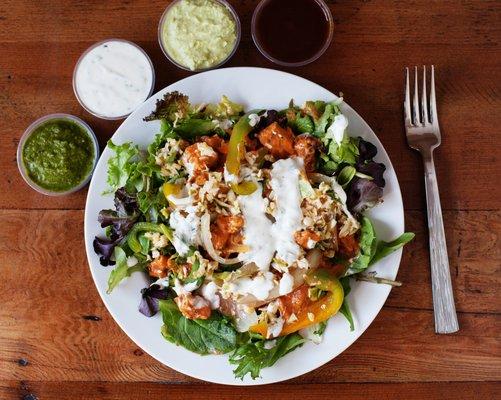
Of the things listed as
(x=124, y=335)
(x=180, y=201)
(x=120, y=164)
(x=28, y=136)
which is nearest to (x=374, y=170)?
(x=180, y=201)

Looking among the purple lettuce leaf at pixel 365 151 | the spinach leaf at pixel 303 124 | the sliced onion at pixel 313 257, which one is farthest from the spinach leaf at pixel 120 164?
the purple lettuce leaf at pixel 365 151

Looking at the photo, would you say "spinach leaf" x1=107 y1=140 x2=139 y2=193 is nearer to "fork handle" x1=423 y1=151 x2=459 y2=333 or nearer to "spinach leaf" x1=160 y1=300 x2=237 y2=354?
"spinach leaf" x1=160 y1=300 x2=237 y2=354

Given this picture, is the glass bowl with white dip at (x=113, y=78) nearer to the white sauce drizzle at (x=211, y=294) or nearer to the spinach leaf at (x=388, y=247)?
the white sauce drizzle at (x=211, y=294)

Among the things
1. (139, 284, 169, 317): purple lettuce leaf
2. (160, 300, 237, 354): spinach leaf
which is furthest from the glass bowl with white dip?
(160, 300, 237, 354): spinach leaf

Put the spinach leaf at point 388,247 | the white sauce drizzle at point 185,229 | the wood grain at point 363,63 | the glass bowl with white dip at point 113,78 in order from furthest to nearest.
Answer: the wood grain at point 363,63 < the glass bowl with white dip at point 113,78 < the spinach leaf at point 388,247 < the white sauce drizzle at point 185,229

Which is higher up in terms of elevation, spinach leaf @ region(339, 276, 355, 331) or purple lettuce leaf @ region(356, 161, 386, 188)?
purple lettuce leaf @ region(356, 161, 386, 188)

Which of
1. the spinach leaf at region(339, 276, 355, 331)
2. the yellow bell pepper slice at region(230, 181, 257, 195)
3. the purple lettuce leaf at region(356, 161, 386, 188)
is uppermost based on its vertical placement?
the purple lettuce leaf at region(356, 161, 386, 188)

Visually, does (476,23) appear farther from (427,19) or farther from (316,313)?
(316,313)
